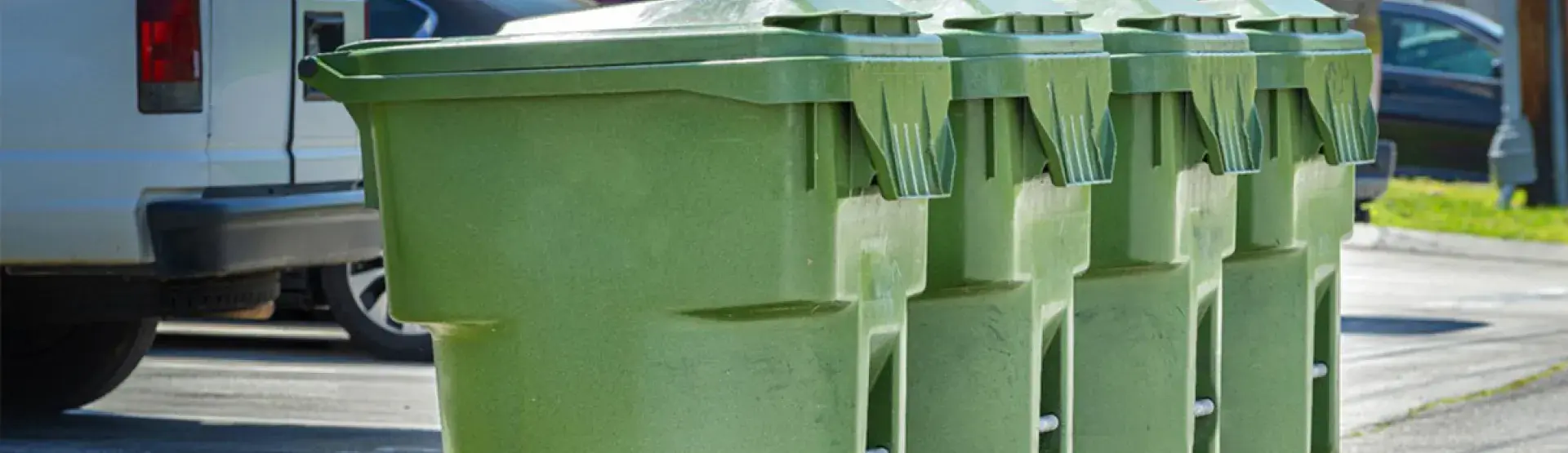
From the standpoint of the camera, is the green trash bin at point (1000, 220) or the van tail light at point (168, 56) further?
the van tail light at point (168, 56)

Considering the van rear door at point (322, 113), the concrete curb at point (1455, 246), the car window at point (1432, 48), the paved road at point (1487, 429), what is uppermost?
the car window at point (1432, 48)

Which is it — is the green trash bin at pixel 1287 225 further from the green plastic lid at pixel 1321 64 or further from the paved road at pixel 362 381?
the paved road at pixel 362 381

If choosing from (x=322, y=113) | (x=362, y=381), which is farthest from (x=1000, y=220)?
(x=362, y=381)

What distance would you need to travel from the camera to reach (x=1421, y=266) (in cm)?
1347

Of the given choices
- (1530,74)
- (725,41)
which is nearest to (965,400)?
(725,41)

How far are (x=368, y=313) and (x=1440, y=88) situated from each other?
34.9 ft

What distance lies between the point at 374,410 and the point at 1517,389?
3441 millimetres

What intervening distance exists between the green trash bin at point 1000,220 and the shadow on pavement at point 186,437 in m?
2.82

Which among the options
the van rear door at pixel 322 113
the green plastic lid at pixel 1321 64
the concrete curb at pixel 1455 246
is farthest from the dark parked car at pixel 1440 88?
the green plastic lid at pixel 1321 64

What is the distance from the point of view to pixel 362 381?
893 centimetres

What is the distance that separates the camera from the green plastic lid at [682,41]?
13.2ft

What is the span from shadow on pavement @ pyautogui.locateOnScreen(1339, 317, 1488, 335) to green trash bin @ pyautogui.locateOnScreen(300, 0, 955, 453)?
6.66 meters

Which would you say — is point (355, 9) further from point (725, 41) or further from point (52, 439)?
point (725, 41)

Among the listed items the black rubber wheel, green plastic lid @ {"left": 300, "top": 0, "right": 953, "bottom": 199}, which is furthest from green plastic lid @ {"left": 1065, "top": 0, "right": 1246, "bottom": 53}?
the black rubber wheel
